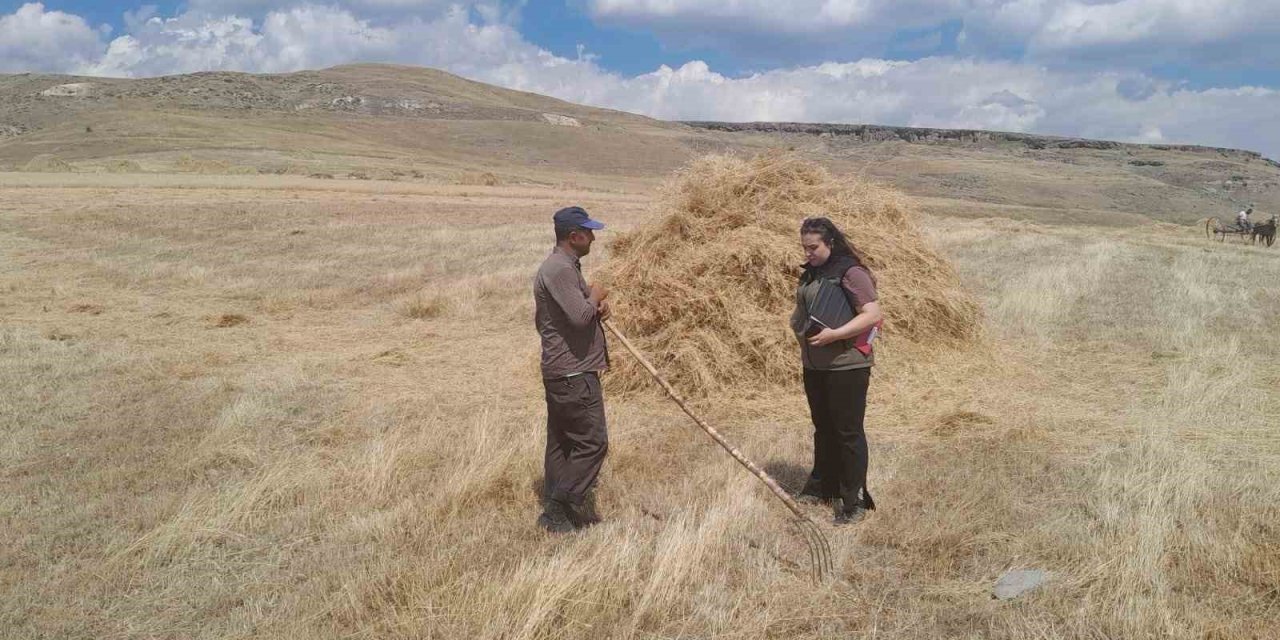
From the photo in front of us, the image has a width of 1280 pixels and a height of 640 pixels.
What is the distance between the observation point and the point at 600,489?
497 cm

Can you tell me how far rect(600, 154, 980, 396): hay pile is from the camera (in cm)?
741

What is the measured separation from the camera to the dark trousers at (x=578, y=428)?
13.9 feet

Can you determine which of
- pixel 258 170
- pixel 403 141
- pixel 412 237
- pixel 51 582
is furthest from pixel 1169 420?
pixel 403 141

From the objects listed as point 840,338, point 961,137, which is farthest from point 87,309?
point 961,137

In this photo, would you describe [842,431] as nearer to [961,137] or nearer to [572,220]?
[572,220]

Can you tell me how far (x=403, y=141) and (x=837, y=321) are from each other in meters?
88.8

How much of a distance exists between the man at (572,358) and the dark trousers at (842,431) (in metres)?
1.29

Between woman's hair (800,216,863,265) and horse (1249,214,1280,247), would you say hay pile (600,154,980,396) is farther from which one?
horse (1249,214,1280,247)

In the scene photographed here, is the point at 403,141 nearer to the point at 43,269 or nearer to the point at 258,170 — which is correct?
the point at 258,170

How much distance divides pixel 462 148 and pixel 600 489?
88.4 meters

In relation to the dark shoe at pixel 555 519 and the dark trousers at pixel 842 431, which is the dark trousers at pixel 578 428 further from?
the dark trousers at pixel 842 431

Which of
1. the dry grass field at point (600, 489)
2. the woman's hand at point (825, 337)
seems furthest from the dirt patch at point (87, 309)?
the woman's hand at point (825, 337)

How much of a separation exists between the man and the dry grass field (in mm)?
362

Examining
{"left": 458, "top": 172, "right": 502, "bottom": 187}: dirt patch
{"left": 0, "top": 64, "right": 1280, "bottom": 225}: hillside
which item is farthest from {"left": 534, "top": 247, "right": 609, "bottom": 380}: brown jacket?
{"left": 458, "top": 172, "right": 502, "bottom": 187}: dirt patch
